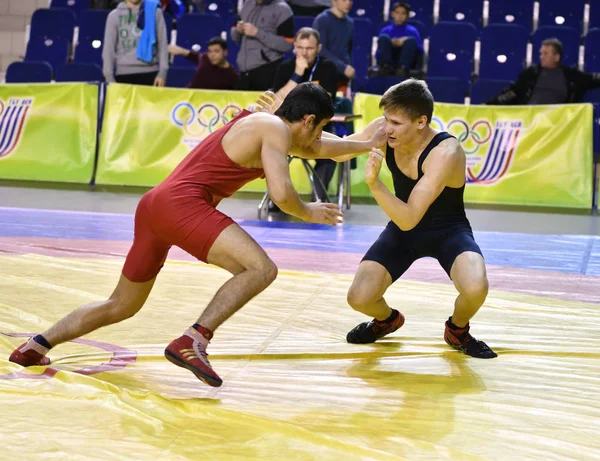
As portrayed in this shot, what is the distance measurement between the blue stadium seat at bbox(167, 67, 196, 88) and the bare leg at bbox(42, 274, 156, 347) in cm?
711

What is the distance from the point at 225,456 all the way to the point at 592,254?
14.3 feet

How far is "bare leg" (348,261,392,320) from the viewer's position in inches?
144

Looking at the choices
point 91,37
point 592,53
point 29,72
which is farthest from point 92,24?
point 592,53

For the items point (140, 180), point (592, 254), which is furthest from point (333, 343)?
point (140, 180)

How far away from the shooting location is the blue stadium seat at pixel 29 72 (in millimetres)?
10336

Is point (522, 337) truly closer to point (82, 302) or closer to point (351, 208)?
point (82, 302)

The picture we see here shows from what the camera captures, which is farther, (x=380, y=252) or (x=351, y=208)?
(x=351, y=208)

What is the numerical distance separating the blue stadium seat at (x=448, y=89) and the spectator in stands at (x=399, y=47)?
11.9 inches

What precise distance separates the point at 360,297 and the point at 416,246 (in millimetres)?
339

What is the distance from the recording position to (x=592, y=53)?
32.4 feet

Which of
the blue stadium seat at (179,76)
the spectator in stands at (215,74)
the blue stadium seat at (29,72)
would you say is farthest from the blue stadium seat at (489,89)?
the blue stadium seat at (29,72)

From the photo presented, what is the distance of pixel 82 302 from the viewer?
425 centimetres

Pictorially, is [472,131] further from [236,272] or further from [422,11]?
[236,272]

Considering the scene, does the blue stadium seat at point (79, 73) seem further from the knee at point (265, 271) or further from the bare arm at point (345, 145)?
the knee at point (265, 271)
